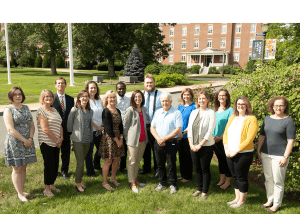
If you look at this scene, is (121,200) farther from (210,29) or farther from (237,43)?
(210,29)

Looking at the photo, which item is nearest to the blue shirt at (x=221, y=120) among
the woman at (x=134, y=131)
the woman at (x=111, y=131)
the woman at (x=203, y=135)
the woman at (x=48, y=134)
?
the woman at (x=203, y=135)

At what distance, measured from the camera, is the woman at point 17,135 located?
3824 millimetres

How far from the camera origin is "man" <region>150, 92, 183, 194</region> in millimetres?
4289

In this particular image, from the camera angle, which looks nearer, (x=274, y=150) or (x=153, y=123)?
(x=274, y=150)

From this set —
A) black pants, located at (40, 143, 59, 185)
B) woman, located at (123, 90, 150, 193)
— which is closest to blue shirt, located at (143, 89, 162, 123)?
woman, located at (123, 90, 150, 193)

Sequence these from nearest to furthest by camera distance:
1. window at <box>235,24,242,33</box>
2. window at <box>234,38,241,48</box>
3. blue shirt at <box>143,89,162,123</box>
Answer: blue shirt at <box>143,89,162,123</box> → window at <box>235,24,242,33</box> → window at <box>234,38,241,48</box>

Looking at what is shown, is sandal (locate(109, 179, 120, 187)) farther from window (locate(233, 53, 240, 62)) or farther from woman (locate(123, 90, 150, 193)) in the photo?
window (locate(233, 53, 240, 62))

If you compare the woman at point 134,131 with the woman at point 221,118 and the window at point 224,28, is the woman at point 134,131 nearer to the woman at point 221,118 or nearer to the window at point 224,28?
the woman at point 221,118

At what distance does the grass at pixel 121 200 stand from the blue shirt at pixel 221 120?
1.16 meters

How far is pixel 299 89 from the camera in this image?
3936mm

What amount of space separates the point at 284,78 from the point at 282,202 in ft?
7.33

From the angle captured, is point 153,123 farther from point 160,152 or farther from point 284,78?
point 284,78

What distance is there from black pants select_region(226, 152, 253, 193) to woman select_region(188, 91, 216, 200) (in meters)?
0.43

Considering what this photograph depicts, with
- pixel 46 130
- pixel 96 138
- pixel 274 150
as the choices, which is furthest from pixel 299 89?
pixel 46 130
